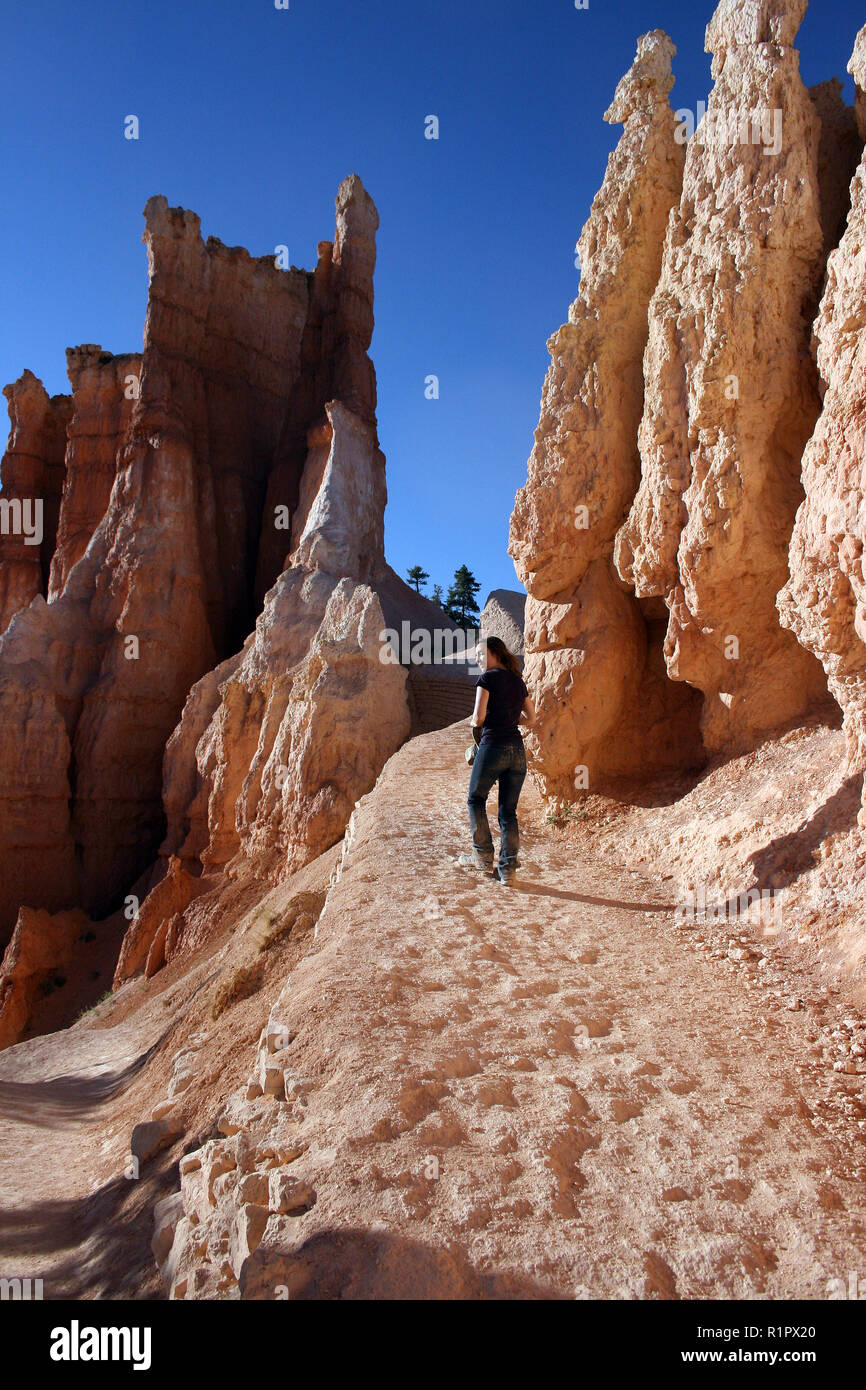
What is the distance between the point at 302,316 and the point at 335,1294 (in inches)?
999

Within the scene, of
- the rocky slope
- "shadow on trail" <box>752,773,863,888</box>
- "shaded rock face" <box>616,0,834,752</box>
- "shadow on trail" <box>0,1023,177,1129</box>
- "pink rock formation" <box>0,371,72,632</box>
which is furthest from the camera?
"pink rock formation" <box>0,371,72,632</box>

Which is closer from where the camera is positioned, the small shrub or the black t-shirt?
the black t-shirt

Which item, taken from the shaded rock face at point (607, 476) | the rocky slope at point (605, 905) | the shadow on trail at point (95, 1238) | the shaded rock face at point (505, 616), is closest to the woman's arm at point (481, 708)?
the rocky slope at point (605, 905)

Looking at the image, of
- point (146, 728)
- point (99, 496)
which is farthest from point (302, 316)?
point (146, 728)

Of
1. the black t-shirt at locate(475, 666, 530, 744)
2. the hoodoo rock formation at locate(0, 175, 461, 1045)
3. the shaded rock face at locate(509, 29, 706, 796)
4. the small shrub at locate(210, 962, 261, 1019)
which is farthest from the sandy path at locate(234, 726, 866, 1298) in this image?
the hoodoo rock formation at locate(0, 175, 461, 1045)

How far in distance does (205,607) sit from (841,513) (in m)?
17.9

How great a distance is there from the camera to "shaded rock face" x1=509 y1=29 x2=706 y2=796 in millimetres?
6996

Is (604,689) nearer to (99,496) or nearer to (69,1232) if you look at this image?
(69,1232)

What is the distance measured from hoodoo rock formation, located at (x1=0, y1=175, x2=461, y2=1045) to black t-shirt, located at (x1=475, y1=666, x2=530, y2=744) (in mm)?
6534

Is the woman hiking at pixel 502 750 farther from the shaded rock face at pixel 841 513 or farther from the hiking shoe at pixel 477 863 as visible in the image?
the shaded rock face at pixel 841 513

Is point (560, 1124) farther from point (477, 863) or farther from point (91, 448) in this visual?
point (91, 448)

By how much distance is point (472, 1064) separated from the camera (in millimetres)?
3238

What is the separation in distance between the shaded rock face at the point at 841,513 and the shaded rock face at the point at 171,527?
1151cm

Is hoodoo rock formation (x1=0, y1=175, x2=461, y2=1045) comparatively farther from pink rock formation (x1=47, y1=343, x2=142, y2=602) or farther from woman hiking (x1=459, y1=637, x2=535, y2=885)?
woman hiking (x1=459, y1=637, x2=535, y2=885)
